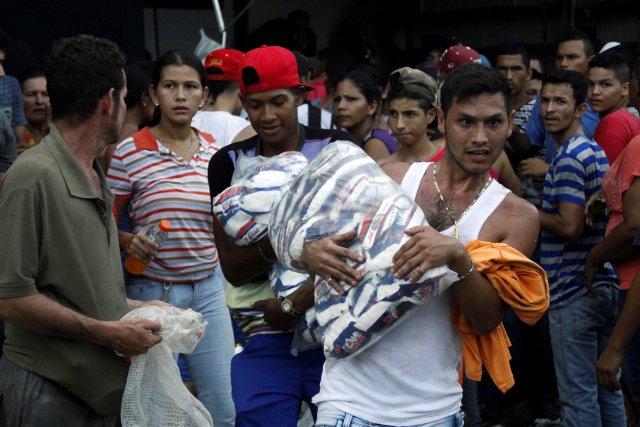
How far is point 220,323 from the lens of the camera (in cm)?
579

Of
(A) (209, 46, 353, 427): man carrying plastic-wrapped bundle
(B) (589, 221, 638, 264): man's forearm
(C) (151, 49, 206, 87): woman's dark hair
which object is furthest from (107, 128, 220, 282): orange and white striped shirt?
(B) (589, 221, 638, 264): man's forearm

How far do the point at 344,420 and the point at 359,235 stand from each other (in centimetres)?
62

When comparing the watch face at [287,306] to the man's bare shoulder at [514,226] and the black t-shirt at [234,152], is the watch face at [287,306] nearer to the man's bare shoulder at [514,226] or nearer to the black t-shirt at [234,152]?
the black t-shirt at [234,152]

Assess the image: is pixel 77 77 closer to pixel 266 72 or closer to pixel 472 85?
pixel 266 72

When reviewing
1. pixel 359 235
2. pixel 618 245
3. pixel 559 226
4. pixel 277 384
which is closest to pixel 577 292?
pixel 559 226

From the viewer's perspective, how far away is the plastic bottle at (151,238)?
5.42 metres

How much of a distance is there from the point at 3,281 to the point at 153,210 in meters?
2.08

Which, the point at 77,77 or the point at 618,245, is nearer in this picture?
the point at 77,77

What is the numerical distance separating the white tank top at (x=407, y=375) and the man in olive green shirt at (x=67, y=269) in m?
0.78

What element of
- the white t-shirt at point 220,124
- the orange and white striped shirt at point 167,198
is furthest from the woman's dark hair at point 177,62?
the white t-shirt at point 220,124

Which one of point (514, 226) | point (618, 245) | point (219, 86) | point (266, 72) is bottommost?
point (618, 245)

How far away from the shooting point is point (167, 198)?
561 cm

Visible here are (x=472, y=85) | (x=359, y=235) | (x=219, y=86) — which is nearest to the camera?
(x=359, y=235)

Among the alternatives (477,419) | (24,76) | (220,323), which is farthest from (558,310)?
(24,76)
